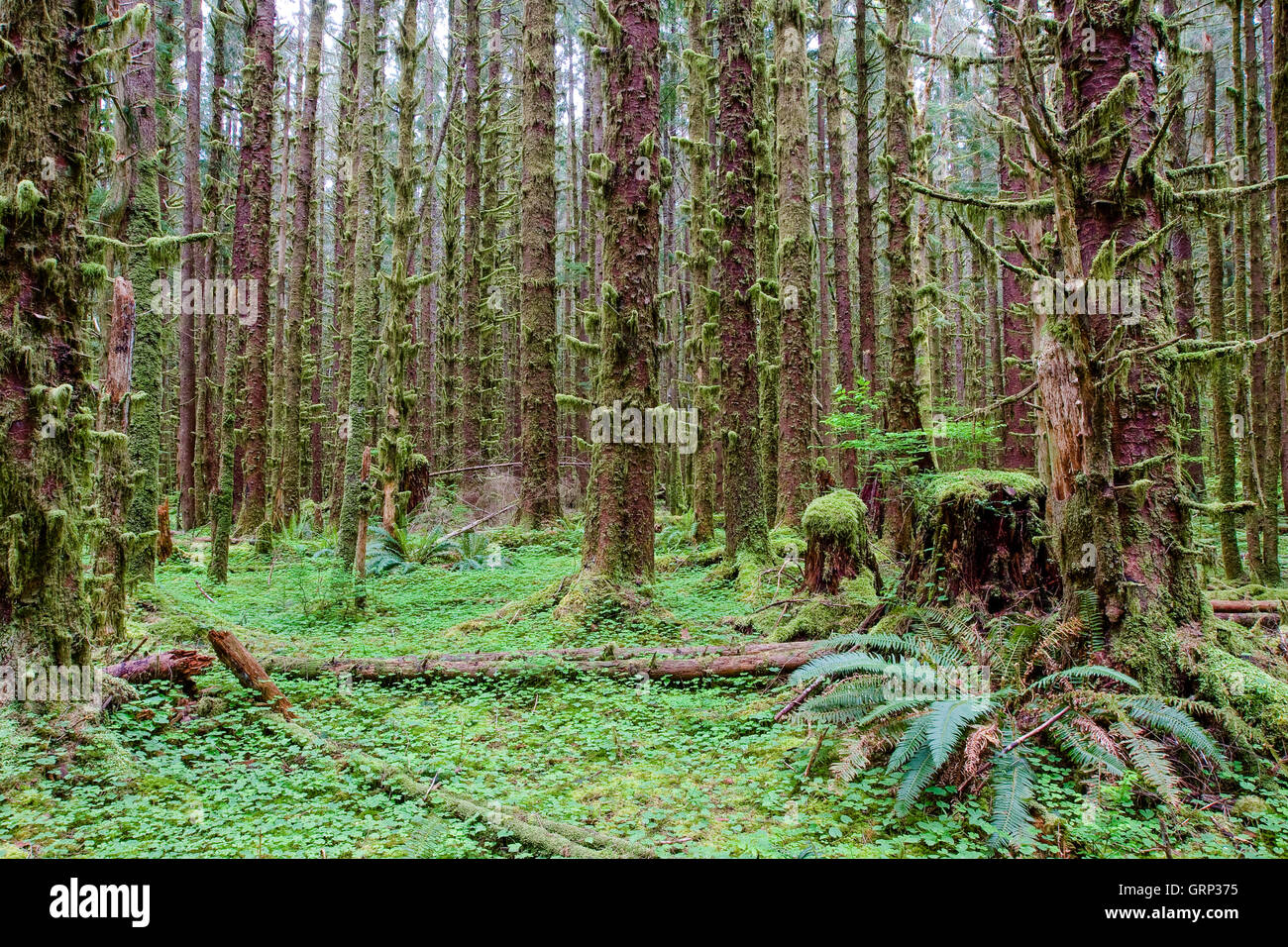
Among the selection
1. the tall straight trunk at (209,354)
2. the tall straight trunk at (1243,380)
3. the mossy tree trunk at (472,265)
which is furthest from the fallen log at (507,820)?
the tall straight trunk at (209,354)

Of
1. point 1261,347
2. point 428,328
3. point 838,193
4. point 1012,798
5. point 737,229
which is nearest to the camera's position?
point 1012,798

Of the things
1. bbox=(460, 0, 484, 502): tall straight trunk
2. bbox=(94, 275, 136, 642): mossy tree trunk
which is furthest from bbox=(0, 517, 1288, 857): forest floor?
bbox=(460, 0, 484, 502): tall straight trunk

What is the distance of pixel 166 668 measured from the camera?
5.12 metres

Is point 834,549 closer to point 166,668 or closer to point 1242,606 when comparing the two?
point 1242,606

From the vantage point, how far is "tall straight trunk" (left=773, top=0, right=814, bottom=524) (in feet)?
33.6

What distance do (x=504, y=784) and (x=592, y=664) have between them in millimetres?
2008

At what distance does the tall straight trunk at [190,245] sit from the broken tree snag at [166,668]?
13040 millimetres

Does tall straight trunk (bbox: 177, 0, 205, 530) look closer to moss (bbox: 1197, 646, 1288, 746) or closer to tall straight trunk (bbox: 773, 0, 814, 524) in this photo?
tall straight trunk (bbox: 773, 0, 814, 524)

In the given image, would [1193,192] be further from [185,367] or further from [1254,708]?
[185,367]

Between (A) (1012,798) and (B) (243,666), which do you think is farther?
(B) (243,666)

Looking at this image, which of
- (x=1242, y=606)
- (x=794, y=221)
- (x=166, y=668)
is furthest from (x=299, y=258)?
(x=1242, y=606)

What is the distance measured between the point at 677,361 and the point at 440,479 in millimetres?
11614

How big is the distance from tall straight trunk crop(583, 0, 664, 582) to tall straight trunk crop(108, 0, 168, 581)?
4363mm

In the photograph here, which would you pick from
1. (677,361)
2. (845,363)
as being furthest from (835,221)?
(677,361)
